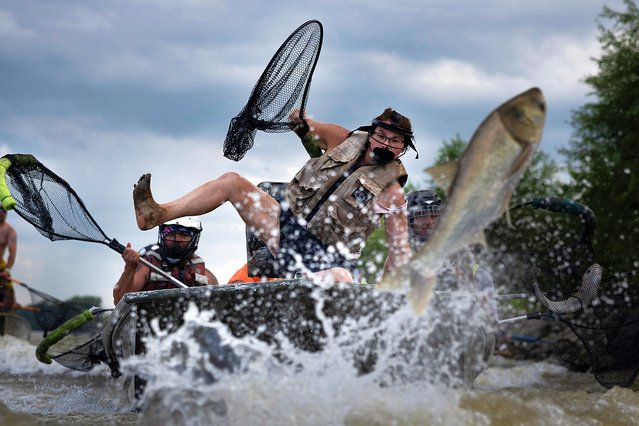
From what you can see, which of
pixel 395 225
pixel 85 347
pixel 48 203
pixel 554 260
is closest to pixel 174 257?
pixel 85 347

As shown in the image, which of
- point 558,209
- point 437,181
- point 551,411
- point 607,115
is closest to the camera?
point 437,181

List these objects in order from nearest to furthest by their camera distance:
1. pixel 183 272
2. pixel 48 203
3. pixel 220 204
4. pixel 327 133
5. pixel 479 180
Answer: pixel 479 180 < pixel 220 204 < pixel 327 133 < pixel 48 203 < pixel 183 272

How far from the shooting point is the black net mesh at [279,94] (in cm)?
701

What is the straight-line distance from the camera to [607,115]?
2752cm

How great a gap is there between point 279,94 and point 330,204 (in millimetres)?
1374

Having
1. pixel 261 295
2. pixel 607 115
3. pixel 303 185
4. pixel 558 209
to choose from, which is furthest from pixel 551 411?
pixel 607 115

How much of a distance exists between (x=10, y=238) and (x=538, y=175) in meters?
25.7

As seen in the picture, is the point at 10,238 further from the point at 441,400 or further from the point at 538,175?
the point at 538,175

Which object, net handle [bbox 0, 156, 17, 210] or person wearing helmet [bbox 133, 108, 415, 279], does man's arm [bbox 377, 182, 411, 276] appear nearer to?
person wearing helmet [bbox 133, 108, 415, 279]

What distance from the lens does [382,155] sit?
636 centimetres

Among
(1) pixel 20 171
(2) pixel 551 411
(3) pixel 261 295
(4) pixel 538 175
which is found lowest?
(2) pixel 551 411

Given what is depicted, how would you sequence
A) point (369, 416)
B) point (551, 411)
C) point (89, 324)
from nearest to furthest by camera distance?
point (369, 416) → point (551, 411) → point (89, 324)

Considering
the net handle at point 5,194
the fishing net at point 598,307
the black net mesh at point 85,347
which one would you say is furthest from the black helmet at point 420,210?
the net handle at point 5,194

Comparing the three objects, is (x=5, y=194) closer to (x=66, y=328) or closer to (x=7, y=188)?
(x=7, y=188)
